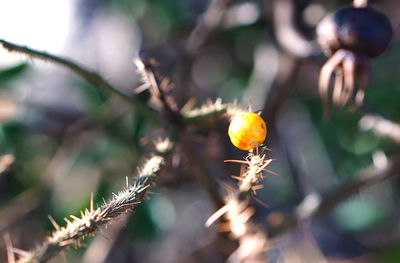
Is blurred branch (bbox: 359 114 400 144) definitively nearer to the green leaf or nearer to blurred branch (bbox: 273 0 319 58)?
blurred branch (bbox: 273 0 319 58)

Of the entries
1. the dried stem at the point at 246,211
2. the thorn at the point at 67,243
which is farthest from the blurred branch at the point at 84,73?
the thorn at the point at 67,243

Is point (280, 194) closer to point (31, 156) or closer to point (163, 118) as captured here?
point (31, 156)

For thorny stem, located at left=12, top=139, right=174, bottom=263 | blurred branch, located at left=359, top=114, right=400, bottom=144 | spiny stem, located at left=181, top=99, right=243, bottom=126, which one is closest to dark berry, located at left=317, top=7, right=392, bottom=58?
blurred branch, located at left=359, top=114, right=400, bottom=144

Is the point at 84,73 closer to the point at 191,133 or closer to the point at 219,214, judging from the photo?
the point at 219,214

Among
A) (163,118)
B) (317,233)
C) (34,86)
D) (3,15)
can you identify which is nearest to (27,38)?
(3,15)

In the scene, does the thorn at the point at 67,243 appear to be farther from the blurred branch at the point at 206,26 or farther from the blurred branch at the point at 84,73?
the blurred branch at the point at 206,26

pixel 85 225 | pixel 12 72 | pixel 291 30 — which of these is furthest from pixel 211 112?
pixel 12 72
